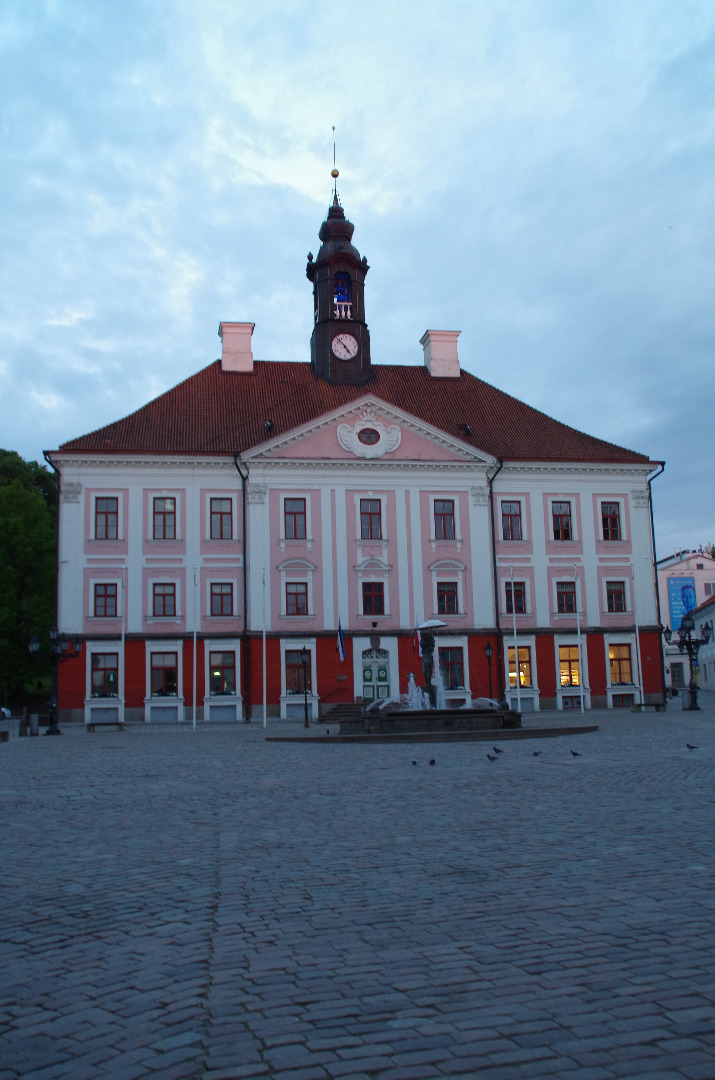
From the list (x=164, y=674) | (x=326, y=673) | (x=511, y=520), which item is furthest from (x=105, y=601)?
(x=511, y=520)

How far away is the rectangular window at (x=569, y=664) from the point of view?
44625 millimetres

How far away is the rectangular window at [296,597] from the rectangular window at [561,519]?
40.4ft

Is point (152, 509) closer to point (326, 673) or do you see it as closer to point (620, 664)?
point (326, 673)

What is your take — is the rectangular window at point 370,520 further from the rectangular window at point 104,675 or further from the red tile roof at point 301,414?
the rectangular window at point 104,675

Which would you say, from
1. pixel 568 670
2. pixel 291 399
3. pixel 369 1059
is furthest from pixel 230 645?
pixel 369 1059

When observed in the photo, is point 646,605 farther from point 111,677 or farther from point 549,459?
point 111,677

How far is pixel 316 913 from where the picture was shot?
21.3 ft

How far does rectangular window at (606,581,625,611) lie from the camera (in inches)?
1805

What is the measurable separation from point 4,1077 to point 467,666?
4018 centimetres

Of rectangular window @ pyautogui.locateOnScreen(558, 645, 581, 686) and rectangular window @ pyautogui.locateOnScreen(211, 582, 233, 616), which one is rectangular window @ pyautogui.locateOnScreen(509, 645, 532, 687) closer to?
rectangular window @ pyautogui.locateOnScreen(558, 645, 581, 686)

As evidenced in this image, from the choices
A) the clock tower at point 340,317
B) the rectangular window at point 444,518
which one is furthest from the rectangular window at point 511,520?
the clock tower at point 340,317

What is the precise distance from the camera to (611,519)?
46.7 meters

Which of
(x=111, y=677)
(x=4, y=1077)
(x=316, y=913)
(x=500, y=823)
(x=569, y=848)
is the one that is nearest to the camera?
(x=4, y=1077)

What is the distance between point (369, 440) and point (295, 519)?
16.1 ft
